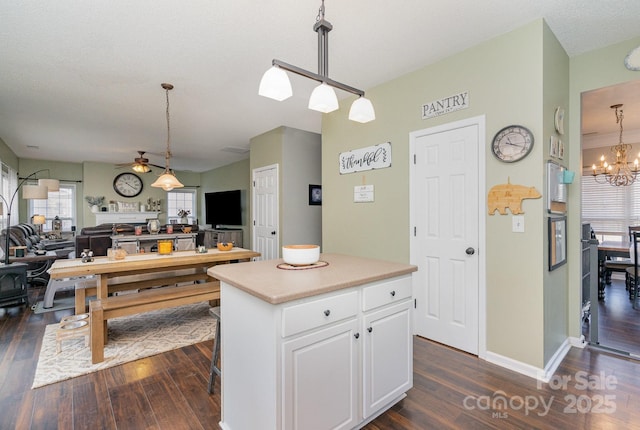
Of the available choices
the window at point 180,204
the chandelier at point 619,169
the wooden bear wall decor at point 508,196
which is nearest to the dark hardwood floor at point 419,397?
the wooden bear wall decor at point 508,196

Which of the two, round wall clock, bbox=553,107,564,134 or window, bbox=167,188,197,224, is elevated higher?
round wall clock, bbox=553,107,564,134

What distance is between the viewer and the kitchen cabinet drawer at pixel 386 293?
165cm

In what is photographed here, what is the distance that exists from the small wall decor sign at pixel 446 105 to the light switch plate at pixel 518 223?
3.36 feet

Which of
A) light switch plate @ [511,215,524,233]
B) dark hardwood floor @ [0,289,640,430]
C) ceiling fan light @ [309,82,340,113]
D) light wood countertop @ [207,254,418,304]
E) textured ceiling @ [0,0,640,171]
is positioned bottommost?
dark hardwood floor @ [0,289,640,430]

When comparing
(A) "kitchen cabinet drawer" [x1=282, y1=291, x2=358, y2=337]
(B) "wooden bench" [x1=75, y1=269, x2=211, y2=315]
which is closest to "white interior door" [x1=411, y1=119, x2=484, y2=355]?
(A) "kitchen cabinet drawer" [x1=282, y1=291, x2=358, y2=337]

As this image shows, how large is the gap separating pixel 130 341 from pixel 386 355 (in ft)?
8.29

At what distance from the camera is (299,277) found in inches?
63.4

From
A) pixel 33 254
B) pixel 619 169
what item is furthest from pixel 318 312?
pixel 619 169

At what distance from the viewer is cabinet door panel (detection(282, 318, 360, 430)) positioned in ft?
4.43

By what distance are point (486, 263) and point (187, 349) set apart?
2727mm

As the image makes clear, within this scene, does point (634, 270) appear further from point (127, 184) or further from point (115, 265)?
point (127, 184)

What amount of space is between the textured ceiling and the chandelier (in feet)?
9.16

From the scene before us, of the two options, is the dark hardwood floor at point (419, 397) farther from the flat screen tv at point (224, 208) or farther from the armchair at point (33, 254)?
the flat screen tv at point (224, 208)

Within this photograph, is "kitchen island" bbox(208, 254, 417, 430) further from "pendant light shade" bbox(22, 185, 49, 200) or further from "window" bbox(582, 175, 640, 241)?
"window" bbox(582, 175, 640, 241)
